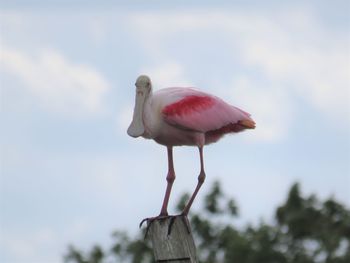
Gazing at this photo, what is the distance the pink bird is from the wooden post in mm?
1586

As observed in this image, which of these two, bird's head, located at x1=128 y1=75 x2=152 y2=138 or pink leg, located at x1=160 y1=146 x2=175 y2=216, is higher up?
bird's head, located at x1=128 y1=75 x2=152 y2=138

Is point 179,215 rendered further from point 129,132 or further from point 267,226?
point 267,226

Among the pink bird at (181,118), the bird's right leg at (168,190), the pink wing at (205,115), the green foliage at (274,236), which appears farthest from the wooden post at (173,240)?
the green foliage at (274,236)

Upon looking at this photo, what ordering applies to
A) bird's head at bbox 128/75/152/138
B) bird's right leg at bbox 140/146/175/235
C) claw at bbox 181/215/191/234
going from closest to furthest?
claw at bbox 181/215/191/234 < bird's right leg at bbox 140/146/175/235 < bird's head at bbox 128/75/152/138

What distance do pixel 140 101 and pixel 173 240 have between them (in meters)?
2.65

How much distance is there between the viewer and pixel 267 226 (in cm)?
3275

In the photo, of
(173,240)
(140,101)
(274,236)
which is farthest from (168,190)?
(274,236)

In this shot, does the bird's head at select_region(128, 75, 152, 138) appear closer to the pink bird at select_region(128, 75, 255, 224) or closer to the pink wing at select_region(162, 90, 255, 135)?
the pink bird at select_region(128, 75, 255, 224)

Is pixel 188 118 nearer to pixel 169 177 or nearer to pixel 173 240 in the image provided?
pixel 169 177

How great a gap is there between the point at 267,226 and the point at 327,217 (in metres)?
1.33

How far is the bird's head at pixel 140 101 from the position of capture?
1509cm

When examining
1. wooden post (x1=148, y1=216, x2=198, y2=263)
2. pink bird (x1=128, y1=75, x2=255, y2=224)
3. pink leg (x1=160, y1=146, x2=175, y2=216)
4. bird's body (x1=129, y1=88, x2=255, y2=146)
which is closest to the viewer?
wooden post (x1=148, y1=216, x2=198, y2=263)

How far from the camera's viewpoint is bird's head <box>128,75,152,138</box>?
1509 centimetres

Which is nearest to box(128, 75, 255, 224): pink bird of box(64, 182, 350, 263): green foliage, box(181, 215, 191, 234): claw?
box(181, 215, 191, 234): claw
